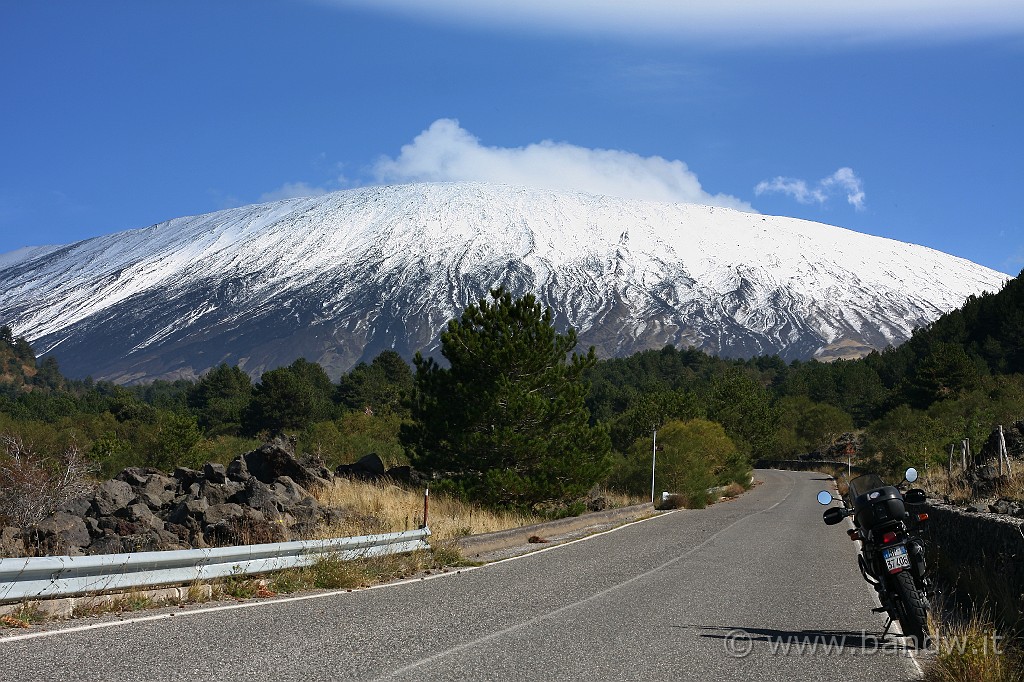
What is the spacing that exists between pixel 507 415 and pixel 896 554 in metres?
20.9

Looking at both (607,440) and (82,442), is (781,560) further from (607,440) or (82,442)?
(82,442)

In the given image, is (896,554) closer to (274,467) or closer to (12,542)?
(12,542)

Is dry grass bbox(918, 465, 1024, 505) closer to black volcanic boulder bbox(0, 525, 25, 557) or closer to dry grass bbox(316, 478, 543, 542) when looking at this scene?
dry grass bbox(316, 478, 543, 542)

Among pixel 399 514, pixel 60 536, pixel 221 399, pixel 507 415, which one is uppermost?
pixel 221 399

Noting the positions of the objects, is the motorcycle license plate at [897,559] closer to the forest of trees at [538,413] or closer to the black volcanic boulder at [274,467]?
the black volcanic boulder at [274,467]

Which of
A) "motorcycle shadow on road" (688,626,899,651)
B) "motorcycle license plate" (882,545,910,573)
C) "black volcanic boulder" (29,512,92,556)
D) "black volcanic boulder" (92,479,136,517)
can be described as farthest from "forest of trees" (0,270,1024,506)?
"motorcycle license plate" (882,545,910,573)

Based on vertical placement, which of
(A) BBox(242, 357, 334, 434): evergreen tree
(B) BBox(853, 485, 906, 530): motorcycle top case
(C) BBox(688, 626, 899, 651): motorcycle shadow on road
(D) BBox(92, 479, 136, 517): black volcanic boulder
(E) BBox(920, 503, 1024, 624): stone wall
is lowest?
(C) BBox(688, 626, 899, 651): motorcycle shadow on road

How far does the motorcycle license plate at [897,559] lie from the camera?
8.53 metres

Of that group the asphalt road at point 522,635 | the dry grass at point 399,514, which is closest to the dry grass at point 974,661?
the asphalt road at point 522,635

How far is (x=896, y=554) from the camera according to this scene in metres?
8.58

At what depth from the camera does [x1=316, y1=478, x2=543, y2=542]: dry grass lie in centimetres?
1802

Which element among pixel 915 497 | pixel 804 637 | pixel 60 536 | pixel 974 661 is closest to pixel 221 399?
pixel 60 536

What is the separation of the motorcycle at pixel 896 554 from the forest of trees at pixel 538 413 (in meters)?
19.0

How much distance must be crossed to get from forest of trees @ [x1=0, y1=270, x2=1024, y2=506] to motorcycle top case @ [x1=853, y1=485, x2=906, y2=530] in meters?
19.0
